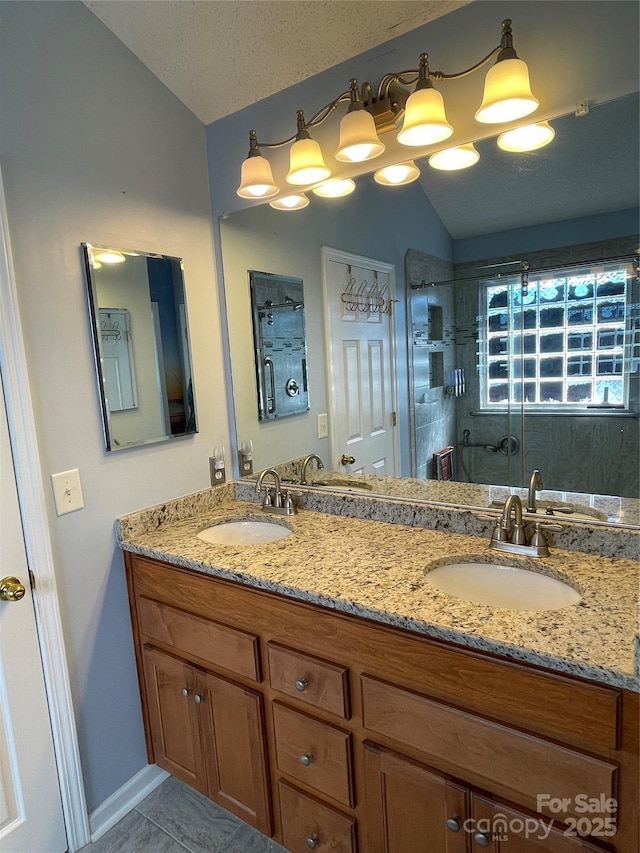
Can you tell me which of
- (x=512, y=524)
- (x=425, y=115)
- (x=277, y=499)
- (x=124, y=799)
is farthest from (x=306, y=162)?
(x=124, y=799)

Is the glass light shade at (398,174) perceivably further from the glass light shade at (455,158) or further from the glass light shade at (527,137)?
the glass light shade at (527,137)

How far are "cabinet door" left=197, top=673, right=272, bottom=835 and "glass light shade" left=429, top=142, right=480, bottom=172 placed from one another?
164 centimetres

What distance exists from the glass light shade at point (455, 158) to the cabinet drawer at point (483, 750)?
142 cm

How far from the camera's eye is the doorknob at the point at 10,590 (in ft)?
4.54

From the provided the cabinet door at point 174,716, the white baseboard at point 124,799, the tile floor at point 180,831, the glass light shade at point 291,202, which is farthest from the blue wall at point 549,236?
the white baseboard at point 124,799

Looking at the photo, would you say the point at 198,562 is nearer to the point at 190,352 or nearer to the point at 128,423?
the point at 128,423

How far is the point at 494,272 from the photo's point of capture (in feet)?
4.70

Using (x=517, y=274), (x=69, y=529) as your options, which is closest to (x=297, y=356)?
(x=517, y=274)

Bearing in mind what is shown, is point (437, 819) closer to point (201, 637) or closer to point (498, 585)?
point (498, 585)

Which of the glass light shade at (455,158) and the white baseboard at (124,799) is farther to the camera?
the white baseboard at (124,799)

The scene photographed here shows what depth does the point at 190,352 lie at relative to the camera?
1.91 m

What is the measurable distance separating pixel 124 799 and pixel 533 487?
5.70ft

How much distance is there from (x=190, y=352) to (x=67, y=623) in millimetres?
1017

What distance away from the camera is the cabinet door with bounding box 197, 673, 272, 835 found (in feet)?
4.68
